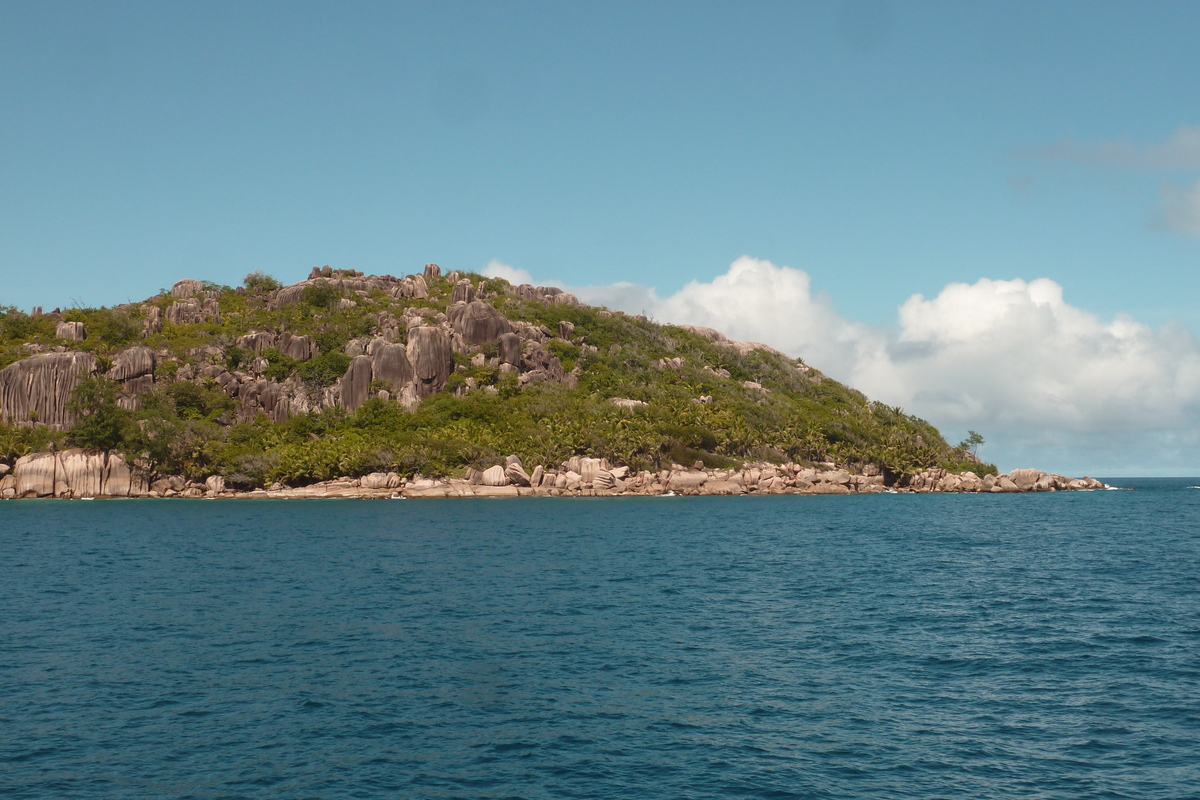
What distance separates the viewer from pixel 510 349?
17200 centimetres

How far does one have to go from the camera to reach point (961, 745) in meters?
22.6

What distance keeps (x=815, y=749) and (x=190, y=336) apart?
170 meters

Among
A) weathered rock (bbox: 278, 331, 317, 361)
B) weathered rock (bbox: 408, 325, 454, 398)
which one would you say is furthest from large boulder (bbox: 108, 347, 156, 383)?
weathered rock (bbox: 408, 325, 454, 398)

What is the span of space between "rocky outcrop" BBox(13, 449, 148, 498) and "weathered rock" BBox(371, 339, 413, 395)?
149ft

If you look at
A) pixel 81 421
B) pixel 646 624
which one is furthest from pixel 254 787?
pixel 81 421

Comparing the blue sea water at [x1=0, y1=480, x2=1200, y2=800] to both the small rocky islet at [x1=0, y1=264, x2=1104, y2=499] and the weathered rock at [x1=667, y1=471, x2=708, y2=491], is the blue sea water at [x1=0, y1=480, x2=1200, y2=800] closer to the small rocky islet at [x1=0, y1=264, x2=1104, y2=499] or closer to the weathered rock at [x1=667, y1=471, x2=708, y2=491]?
the small rocky islet at [x1=0, y1=264, x2=1104, y2=499]

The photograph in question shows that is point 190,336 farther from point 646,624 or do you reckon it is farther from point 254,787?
point 254,787

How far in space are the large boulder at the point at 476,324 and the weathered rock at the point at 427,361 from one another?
12811mm

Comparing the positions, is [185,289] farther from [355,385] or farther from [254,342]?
[355,385]

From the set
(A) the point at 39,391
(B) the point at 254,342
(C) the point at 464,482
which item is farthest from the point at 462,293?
(A) the point at 39,391

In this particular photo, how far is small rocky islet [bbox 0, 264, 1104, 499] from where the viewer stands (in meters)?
128

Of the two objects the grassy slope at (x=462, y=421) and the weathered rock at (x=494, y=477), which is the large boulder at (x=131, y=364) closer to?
the grassy slope at (x=462, y=421)

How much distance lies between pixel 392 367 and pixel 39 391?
5429 cm

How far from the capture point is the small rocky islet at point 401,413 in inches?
5044
